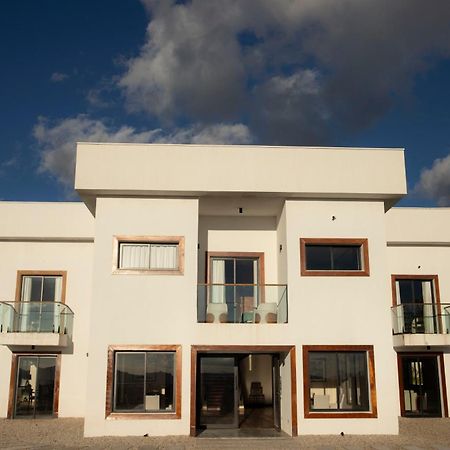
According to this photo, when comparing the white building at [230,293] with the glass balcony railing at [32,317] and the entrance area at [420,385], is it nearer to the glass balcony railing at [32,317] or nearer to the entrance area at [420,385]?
the glass balcony railing at [32,317]

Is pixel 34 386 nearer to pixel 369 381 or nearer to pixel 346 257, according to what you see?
pixel 369 381

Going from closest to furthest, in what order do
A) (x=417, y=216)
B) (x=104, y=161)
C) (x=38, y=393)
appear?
(x=104, y=161)
(x=38, y=393)
(x=417, y=216)

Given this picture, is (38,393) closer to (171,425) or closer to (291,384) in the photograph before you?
(171,425)

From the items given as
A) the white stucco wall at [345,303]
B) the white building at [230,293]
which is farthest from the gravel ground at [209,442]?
the white stucco wall at [345,303]

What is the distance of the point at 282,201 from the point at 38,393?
9516 millimetres

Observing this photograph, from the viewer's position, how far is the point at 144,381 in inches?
566

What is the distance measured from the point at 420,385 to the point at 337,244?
6612 mm

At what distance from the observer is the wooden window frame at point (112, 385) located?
1420 centimetres

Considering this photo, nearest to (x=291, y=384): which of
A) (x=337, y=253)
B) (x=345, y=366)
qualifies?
(x=345, y=366)

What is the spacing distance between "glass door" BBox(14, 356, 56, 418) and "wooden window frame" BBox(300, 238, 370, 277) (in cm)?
849

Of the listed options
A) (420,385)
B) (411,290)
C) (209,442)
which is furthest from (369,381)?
(411,290)

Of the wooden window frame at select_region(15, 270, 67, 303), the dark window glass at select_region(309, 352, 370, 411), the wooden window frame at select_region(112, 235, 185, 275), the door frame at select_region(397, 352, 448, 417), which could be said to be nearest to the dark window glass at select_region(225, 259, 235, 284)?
the wooden window frame at select_region(112, 235, 185, 275)

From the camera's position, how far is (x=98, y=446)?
1299 cm

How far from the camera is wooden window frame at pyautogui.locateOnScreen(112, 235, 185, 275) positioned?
589 inches
